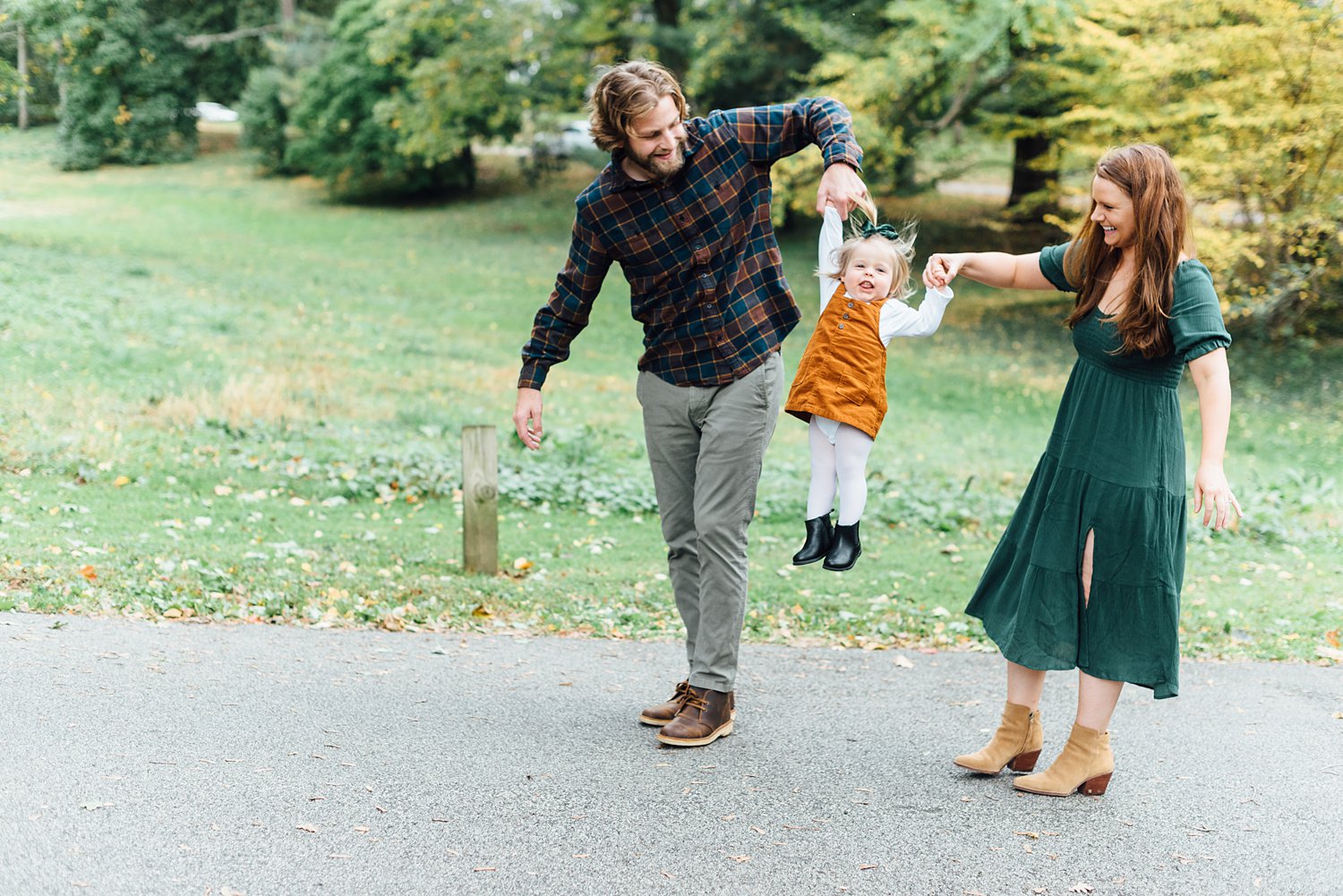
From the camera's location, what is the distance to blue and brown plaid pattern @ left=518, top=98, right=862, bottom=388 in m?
4.02

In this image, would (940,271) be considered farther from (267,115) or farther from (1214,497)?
(267,115)

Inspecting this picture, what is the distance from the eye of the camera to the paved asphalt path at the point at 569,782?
3.28 metres

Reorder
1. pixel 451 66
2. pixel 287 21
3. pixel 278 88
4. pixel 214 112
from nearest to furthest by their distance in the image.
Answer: pixel 214 112
pixel 451 66
pixel 278 88
pixel 287 21

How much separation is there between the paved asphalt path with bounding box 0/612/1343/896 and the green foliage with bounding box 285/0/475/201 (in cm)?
2040

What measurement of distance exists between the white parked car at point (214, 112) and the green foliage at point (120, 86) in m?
0.58

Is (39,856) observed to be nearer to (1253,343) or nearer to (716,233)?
(716,233)

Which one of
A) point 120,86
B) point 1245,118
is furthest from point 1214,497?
point 120,86

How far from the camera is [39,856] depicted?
10.3 ft

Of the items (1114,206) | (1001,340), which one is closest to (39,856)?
(1114,206)

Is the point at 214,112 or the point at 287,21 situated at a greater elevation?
the point at 287,21

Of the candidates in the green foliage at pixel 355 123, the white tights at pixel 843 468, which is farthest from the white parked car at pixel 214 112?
the white tights at pixel 843 468

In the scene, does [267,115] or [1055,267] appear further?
[267,115]

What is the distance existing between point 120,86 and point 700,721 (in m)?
15.5

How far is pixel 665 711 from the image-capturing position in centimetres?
445
